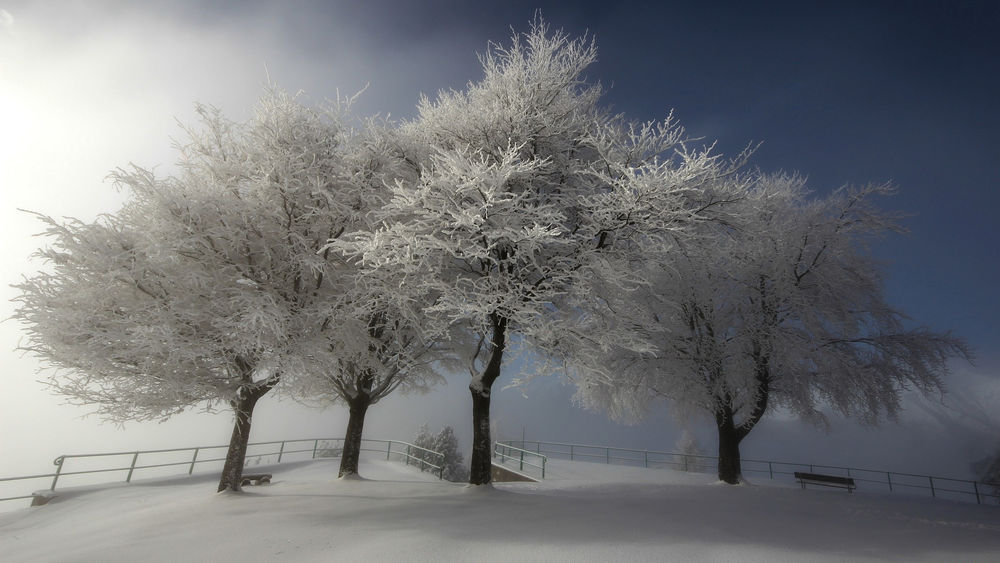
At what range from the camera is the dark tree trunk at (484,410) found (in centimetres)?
1139

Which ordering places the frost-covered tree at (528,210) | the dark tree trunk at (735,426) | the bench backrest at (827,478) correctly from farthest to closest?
the bench backrest at (827,478), the dark tree trunk at (735,426), the frost-covered tree at (528,210)

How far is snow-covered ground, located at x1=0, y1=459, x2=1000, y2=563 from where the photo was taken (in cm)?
632

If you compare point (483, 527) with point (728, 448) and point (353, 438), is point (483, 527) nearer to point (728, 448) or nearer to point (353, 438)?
point (353, 438)

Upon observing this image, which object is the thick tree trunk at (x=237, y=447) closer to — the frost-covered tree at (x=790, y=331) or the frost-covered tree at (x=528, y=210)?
the frost-covered tree at (x=528, y=210)

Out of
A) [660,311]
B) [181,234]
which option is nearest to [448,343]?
[660,311]

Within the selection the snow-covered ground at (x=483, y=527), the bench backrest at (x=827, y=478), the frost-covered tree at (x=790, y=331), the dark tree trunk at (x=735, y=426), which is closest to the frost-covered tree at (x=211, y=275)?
the snow-covered ground at (x=483, y=527)

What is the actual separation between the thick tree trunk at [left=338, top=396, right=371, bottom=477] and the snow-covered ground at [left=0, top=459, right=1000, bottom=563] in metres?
1.13

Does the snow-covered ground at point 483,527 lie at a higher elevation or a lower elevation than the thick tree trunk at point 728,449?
lower

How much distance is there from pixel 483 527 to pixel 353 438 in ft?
27.6

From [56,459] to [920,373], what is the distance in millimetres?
26472

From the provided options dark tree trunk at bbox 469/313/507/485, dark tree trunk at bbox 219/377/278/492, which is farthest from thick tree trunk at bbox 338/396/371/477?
dark tree trunk at bbox 469/313/507/485

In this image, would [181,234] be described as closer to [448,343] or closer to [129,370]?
[129,370]

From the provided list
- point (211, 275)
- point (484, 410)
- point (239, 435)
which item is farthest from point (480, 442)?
point (211, 275)

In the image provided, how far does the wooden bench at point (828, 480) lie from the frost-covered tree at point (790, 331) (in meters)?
3.41
